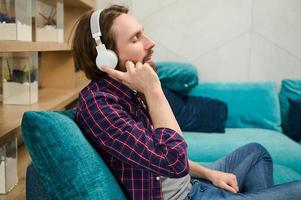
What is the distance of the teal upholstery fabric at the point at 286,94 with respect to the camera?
2754 millimetres

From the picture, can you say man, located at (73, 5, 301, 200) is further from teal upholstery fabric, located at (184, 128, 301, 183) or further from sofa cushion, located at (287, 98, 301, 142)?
sofa cushion, located at (287, 98, 301, 142)

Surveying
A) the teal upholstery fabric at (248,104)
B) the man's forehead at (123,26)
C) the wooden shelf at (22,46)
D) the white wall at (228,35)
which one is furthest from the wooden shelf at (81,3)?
the man's forehead at (123,26)

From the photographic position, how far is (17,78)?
167 centimetres

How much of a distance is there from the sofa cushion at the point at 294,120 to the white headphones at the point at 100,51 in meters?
1.89

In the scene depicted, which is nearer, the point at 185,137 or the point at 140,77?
the point at 140,77

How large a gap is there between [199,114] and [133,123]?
1542mm

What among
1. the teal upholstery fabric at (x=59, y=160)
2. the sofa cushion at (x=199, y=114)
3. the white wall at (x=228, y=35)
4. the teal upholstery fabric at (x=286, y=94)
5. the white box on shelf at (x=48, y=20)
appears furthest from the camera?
the white wall at (x=228, y=35)

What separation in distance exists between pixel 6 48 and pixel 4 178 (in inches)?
18.4

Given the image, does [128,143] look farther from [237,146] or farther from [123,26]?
[237,146]

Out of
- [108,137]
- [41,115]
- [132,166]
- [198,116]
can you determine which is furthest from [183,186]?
[198,116]

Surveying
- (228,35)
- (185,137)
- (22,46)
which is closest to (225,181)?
(22,46)

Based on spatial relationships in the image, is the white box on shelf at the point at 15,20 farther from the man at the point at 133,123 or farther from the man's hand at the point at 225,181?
the man's hand at the point at 225,181

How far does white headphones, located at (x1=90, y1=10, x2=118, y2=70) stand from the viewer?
1.09 m

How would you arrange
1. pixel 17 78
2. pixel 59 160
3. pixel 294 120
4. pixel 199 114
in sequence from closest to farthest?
pixel 59 160, pixel 17 78, pixel 199 114, pixel 294 120
